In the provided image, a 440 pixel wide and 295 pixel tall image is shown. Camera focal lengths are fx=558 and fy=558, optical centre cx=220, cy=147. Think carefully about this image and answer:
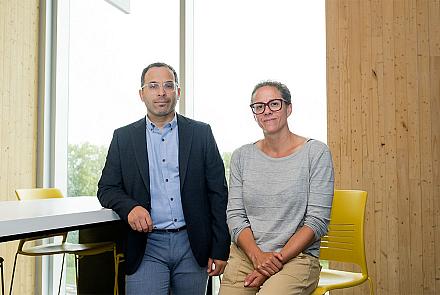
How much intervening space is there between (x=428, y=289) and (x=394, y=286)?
8.2 inches

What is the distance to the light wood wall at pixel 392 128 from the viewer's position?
3.62 m

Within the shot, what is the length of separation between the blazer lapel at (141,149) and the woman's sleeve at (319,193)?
2.07 ft

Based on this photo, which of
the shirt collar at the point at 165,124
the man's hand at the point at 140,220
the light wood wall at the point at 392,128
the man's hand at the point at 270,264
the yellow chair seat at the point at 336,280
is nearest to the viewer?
the man's hand at the point at 140,220

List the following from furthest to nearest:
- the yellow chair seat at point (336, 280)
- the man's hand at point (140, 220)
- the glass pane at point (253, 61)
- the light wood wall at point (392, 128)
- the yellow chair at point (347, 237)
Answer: the glass pane at point (253, 61) < the light wood wall at point (392, 128) < the yellow chair at point (347, 237) < the yellow chair seat at point (336, 280) < the man's hand at point (140, 220)

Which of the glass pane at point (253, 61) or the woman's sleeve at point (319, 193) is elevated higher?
the glass pane at point (253, 61)

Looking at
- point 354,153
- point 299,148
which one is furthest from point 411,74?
point 299,148

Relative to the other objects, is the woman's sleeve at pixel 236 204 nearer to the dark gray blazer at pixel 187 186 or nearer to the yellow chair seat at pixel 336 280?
the dark gray blazer at pixel 187 186

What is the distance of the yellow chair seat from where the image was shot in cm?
242

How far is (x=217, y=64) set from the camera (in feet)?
13.9

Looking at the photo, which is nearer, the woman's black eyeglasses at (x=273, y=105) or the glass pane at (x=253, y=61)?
the woman's black eyeglasses at (x=273, y=105)

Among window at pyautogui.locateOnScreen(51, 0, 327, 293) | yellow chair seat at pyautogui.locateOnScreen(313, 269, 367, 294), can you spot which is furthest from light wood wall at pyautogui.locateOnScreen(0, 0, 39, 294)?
yellow chair seat at pyautogui.locateOnScreen(313, 269, 367, 294)

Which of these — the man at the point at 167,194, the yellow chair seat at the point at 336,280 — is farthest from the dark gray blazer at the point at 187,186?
the yellow chair seat at the point at 336,280

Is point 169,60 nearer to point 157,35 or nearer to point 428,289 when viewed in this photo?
point 157,35

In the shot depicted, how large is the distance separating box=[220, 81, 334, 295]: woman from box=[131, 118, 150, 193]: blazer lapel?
0.39 m
